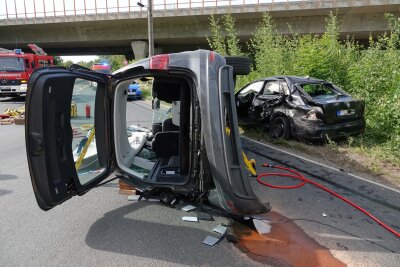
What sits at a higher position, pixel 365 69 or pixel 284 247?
pixel 365 69

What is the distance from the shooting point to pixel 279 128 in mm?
7359

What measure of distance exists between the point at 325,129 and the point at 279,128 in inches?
46.9

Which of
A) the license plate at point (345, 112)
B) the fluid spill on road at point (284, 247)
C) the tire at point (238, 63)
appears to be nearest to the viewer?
the fluid spill on road at point (284, 247)

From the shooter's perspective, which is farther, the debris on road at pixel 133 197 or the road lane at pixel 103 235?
the debris on road at pixel 133 197

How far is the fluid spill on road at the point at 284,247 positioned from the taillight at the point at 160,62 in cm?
187

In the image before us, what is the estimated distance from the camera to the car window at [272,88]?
7.42m

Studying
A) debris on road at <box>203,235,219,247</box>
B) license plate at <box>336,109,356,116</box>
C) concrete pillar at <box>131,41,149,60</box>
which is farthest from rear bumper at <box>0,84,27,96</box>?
debris on road at <box>203,235,219,247</box>

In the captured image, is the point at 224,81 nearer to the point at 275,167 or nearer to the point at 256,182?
the point at 256,182

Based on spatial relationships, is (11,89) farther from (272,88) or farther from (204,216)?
(204,216)

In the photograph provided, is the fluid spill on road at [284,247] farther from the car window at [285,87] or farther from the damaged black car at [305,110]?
the car window at [285,87]

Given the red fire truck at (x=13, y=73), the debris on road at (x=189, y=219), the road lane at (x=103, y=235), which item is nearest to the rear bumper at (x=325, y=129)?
the road lane at (x=103, y=235)

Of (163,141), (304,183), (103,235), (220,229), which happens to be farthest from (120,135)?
(304,183)

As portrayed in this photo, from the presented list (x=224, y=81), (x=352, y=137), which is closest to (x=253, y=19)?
(x=352, y=137)

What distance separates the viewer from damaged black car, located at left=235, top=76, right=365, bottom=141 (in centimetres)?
642
